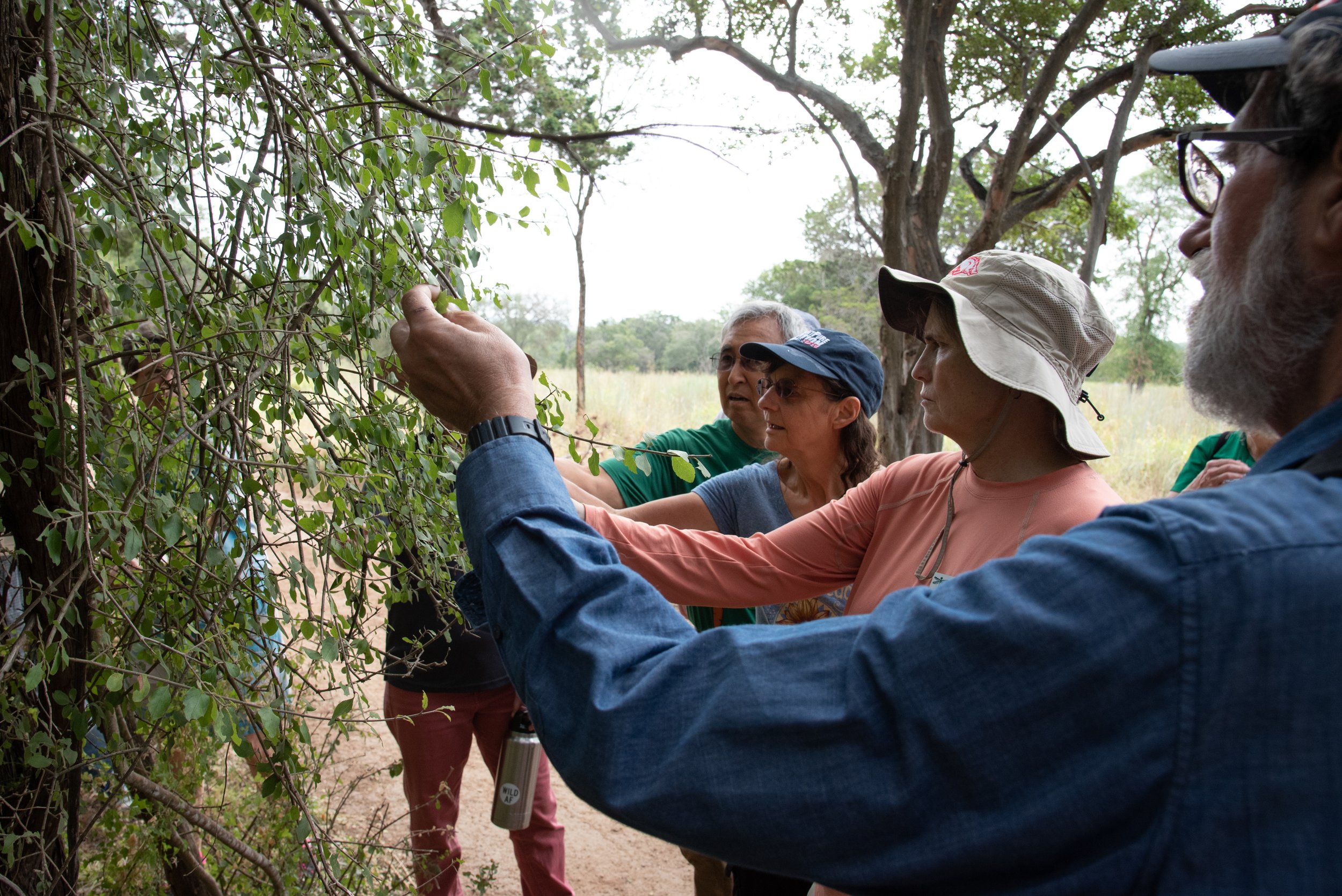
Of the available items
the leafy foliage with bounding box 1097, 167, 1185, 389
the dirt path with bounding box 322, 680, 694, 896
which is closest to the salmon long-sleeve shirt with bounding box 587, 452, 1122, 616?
the dirt path with bounding box 322, 680, 694, 896

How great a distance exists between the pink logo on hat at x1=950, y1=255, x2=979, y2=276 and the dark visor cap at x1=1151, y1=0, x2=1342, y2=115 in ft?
2.38

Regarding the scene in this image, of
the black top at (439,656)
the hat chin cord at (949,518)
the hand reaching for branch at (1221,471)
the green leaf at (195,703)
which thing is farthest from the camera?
the black top at (439,656)

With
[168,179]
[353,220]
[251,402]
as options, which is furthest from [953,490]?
[168,179]

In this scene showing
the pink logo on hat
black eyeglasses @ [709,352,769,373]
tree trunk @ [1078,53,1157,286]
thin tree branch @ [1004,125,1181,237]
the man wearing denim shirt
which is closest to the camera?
the man wearing denim shirt

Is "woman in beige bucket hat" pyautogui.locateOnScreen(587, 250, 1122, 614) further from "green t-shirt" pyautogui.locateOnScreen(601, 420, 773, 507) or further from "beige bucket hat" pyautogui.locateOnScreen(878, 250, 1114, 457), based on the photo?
"green t-shirt" pyautogui.locateOnScreen(601, 420, 773, 507)

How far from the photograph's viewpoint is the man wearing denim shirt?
0.58 m

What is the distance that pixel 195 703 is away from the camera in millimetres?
1225

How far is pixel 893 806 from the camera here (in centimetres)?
65

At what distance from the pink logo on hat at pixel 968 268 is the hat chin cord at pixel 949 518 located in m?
0.25

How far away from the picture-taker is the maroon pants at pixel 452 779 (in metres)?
3.02

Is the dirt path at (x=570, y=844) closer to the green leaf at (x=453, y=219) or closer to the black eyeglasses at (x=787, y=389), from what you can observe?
the black eyeglasses at (x=787, y=389)

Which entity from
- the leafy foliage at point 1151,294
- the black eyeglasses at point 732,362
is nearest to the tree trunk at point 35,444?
the black eyeglasses at point 732,362

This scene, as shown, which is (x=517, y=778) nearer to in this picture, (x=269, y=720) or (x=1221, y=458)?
(x=269, y=720)

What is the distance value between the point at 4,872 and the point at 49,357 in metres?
0.91
